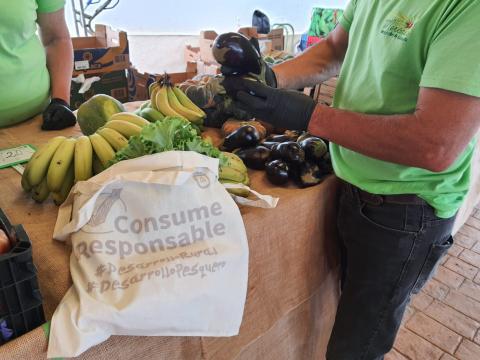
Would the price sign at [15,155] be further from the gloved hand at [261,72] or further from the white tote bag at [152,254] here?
the gloved hand at [261,72]

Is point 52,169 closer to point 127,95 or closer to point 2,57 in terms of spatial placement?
point 2,57

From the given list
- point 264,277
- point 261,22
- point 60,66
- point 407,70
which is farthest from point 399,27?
point 261,22

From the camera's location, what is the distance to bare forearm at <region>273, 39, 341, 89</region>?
1208mm

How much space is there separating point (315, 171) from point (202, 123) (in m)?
0.44

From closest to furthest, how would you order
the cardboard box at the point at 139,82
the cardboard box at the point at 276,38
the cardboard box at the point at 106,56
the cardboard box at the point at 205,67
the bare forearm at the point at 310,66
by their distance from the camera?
the bare forearm at the point at 310,66
the cardboard box at the point at 106,56
the cardboard box at the point at 139,82
the cardboard box at the point at 205,67
the cardboard box at the point at 276,38

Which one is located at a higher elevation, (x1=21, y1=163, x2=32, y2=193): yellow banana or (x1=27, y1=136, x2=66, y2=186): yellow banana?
(x1=27, y1=136, x2=66, y2=186): yellow banana

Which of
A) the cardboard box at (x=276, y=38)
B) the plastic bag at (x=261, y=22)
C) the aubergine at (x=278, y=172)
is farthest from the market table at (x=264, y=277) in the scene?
the plastic bag at (x=261, y=22)

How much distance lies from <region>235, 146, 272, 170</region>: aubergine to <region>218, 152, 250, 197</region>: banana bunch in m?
0.07

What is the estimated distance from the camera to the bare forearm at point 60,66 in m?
1.36

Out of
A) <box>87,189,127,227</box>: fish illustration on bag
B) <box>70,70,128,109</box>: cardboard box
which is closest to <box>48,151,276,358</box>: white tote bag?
<box>87,189,127,227</box>: fish illustration on bag

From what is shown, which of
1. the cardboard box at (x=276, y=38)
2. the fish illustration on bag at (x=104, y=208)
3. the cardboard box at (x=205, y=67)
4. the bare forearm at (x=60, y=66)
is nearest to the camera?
the fish illustration on bag at (x=104, y=208)

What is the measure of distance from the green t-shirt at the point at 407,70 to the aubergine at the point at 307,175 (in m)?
0.07

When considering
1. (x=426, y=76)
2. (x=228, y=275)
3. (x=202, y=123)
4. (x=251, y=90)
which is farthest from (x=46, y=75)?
(x=426, y=76)

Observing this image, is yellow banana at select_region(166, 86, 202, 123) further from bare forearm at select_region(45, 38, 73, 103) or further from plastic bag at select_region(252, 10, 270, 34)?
plastic bag at select_region(252, 10, 270, 34)
